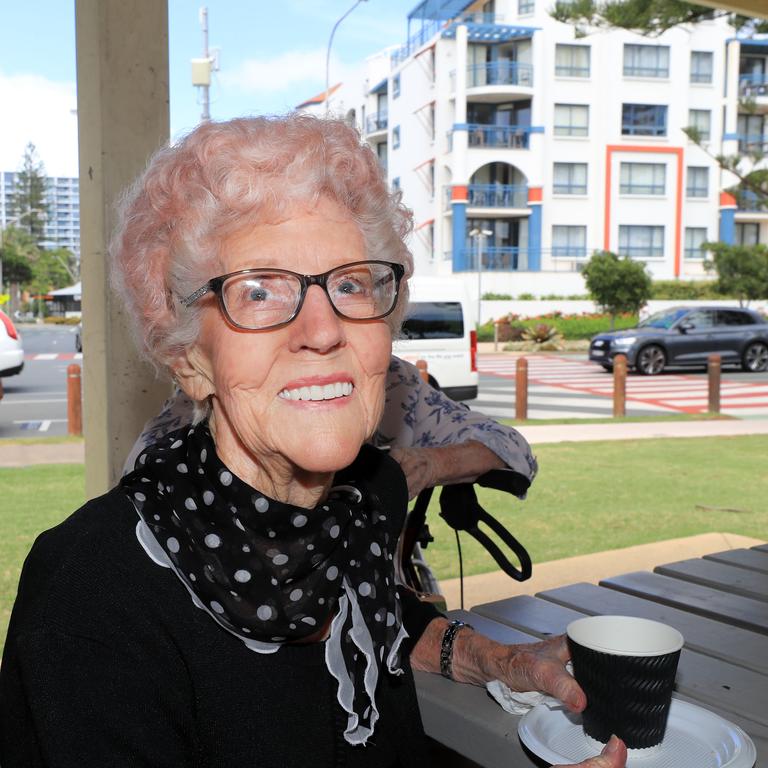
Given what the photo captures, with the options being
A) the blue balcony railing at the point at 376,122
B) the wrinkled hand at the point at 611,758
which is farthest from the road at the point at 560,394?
the blue balcony railing at the point at 376,122

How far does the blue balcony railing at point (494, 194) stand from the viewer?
134 ft

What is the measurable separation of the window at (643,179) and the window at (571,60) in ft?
15.5

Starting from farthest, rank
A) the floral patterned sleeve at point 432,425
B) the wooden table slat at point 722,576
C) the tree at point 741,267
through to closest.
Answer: the tree at point 741,267 < the floral patterned sleeve at point 432,425 < the wooden table slat at point 722,576

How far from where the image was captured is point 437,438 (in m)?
2.63

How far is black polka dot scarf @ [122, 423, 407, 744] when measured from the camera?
4.16 ft

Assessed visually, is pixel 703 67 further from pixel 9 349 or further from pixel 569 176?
pixel 9 349

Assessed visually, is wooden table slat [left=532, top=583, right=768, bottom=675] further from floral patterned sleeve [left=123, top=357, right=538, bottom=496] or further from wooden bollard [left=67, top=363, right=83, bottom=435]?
wooden bollard [left=67, top=363, right=83, bottom=435]

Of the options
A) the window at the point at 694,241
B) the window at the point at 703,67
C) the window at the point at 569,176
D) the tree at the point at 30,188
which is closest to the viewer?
the window at the point at 569,176

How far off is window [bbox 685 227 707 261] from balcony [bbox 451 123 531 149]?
349 inches

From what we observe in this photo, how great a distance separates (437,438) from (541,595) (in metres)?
0.66

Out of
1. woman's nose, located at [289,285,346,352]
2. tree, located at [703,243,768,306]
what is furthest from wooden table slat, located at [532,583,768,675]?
tree, located at [703,243,768,306]

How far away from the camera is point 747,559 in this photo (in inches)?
96.0

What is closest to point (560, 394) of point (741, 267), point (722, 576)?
point (722, 576)

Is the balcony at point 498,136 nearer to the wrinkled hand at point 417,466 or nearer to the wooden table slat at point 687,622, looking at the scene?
the wrinkled hand at point 417,466
